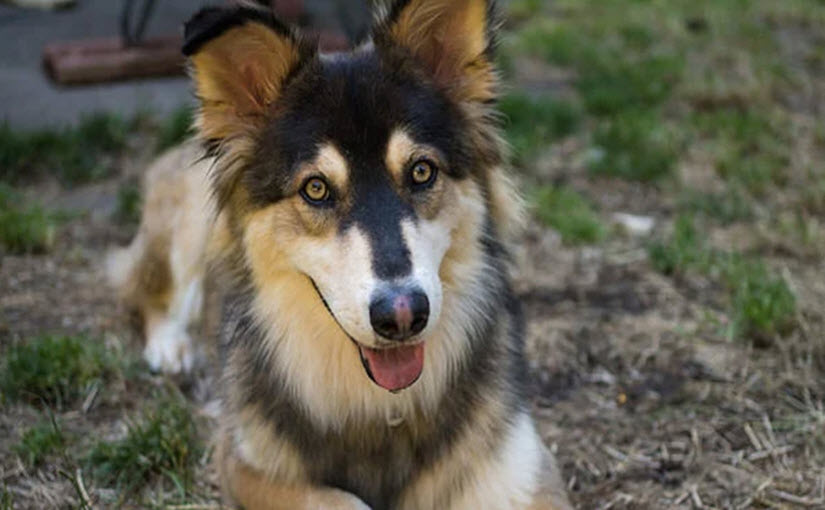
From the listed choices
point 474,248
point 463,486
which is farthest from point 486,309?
point 463,486

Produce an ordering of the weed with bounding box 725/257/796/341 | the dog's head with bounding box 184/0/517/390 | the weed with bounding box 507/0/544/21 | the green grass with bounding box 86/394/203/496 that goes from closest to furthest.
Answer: the dog's head with bounding box 184/0/517/390 < the green grass with bounding box 86/394/203/496 < the weed with bounding box 725/257/796/341 < the weed with bounding box 507/0/544/21

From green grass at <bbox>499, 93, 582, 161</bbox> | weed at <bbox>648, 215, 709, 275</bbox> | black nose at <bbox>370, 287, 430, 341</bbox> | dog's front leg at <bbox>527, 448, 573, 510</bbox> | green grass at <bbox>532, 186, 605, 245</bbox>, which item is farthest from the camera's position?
green grass at <bbox>499, 93, 582, 161</bbox>

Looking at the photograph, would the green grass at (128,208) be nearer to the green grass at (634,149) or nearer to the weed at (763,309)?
the green grass at (634,149)

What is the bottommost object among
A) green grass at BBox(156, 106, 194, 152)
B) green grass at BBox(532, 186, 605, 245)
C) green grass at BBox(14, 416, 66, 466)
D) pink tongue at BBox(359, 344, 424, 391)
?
green grass at BBox(532, 186, 605, 245)

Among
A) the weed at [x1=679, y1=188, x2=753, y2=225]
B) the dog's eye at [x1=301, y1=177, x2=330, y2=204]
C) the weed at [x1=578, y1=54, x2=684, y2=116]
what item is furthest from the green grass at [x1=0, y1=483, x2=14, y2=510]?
the weed at [x1=578, y1=54, x2=684, y2=116]

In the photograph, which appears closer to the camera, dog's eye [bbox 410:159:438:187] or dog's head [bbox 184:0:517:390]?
dog's head [bbox 184:0:517:390]

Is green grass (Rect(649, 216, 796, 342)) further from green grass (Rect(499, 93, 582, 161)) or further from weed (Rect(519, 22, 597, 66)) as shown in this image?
weed (Rect(519, 22, 597, 66))

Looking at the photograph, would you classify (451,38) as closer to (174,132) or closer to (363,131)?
(363,131)

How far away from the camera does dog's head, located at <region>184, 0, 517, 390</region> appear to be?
2.79 metres

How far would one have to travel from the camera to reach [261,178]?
3.07m

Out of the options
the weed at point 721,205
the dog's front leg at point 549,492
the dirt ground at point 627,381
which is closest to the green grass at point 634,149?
the weed at point 721,205

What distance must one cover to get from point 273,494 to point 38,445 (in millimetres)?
1019

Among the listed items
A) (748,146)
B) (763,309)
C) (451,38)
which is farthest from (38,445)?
(748,146)

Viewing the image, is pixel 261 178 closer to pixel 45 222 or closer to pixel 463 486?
pixel 463 486
